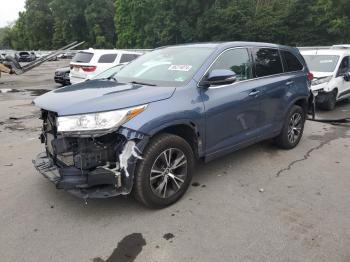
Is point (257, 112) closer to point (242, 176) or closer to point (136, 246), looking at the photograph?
point (242, 176)

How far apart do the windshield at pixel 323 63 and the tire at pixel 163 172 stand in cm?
746

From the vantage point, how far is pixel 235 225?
11.9 ft

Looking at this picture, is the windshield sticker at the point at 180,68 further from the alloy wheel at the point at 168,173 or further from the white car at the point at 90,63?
the white car at the point at 90,63

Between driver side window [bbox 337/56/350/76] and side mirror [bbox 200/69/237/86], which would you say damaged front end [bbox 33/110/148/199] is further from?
driver side window [bbox 337/56/350/76]

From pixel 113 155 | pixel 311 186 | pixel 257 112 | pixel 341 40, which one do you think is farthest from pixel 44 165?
pixel 341 40

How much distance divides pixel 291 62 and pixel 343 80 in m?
5.06

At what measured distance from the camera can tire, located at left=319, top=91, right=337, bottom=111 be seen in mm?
9578

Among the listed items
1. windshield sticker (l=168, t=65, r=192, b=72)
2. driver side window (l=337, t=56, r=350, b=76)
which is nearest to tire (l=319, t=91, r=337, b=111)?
driver side window (l=337, t=56, r=350, b=76)

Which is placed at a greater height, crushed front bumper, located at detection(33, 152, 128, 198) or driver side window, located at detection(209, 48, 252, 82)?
driver side window, located at detection(209, 48, 252, 82)

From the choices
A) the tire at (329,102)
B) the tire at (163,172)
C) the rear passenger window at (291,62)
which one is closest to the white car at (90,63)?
the tire at (329,102)

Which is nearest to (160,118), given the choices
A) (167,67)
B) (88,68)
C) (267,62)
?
(167,67)

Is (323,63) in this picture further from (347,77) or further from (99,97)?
(99,97)

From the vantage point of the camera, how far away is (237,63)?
4805 mm

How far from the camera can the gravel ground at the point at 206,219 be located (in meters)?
3.20
